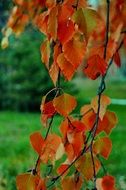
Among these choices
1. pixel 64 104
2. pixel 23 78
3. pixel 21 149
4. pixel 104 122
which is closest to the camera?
pixel 64 104

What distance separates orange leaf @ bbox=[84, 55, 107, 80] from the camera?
1.27 metres

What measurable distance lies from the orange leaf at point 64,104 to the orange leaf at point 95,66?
2.8 inches

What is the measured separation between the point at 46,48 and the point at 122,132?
8.19 metres

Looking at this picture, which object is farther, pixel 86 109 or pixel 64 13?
pixel 86 109

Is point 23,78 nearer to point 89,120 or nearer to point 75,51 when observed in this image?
point 89,120

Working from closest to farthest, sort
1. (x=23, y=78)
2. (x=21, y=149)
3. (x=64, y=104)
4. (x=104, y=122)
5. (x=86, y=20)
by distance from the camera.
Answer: (x=86, y=20), (x=64, y=104), (x=104, y=122), (x=21, y=149), (x=23, y=78)

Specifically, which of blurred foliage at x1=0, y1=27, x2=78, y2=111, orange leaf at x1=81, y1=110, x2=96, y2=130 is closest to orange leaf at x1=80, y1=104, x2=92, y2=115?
orange leaf at x1=81, y1=110, x2=96, y2=130

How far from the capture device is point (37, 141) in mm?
1326

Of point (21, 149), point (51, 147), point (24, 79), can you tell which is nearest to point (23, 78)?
point (24, 79)

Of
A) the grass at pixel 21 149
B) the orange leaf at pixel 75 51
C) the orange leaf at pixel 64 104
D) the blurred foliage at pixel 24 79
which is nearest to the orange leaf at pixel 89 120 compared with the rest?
the orange leaf at pixel 64 104

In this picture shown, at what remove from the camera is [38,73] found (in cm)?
1322

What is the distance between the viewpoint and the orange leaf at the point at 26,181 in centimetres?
129

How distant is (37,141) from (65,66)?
206 mm

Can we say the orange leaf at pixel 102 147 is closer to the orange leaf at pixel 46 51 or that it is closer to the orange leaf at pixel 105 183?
the orange leaf at pixel 105 183
